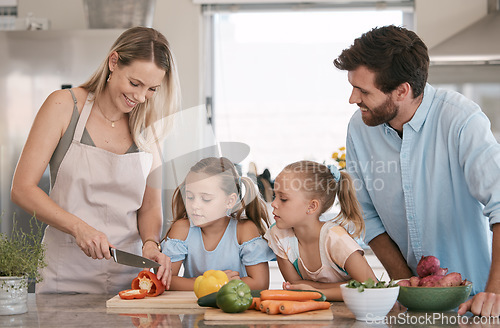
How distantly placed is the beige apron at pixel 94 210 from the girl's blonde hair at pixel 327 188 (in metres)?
0.49

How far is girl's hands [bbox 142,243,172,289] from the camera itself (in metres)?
1.56

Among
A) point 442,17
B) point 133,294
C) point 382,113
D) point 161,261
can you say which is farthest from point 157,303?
point 442,17

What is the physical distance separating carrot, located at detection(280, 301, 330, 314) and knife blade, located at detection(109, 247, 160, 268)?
0.39 meters

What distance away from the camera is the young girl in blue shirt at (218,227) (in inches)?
69.5

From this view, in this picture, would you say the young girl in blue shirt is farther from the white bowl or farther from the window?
the window

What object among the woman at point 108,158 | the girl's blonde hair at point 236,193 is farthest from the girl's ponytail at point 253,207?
the woman at point 108,158

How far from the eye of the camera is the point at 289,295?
1340mm

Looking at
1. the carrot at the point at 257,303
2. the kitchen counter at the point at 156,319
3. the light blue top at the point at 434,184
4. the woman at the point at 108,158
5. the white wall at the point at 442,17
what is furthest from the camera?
the white wall at the point at 442,17

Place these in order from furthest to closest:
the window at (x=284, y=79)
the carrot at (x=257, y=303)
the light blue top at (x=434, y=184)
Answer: the window at (x=284, y=79), the light blue top at (x=434, y=184), the carrot at (x=257, y=303)

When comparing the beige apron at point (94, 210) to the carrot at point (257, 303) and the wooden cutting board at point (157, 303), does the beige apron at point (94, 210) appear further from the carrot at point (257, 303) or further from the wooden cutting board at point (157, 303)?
the carrot at point (257, 303)

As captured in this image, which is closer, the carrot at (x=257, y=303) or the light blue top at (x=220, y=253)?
the carrot at (x=257, y=303)

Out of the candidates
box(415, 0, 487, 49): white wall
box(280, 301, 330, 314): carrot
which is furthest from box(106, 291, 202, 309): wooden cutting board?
box(415, 0, 487, 49): white wall

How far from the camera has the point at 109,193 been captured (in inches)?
68.9

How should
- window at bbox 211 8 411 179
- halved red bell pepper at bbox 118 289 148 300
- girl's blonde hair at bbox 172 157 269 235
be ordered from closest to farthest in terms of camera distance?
halved red bell pepper at bbox 118 289 148 300 → girl's blonde hair at bbox 172 157 269 235 → window at bbox 211 8 411 179
